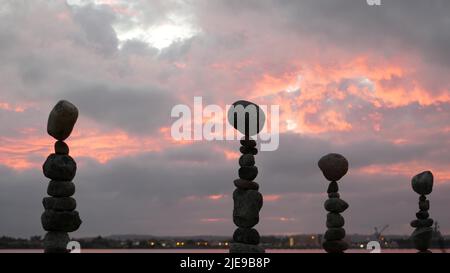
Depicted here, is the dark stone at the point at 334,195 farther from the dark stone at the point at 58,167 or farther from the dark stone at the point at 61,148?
the dark stone at the point at 61,148

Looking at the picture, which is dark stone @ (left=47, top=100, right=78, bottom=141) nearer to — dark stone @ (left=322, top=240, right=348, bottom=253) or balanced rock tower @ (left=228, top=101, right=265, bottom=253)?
balanced rock tower @ (left=228, top=101, right=265, bottom=253)

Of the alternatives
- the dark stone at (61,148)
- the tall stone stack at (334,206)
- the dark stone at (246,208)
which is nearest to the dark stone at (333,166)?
the tall stone stack at (334,206)

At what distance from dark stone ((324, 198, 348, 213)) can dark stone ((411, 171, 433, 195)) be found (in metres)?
4.91

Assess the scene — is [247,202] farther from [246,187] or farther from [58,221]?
[58,221]

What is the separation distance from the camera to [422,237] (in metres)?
30.9

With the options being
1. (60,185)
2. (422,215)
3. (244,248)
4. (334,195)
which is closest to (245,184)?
→ (244,248)

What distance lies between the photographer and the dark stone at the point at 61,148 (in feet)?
74.8

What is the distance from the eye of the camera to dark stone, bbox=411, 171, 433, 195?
30.9 metres

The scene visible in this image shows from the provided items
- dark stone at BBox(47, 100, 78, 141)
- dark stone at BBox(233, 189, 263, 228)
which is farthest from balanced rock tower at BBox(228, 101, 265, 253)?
dark stone at BBox(47, 100, 78, 141)

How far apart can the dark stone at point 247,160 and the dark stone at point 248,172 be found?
151 millimetres
